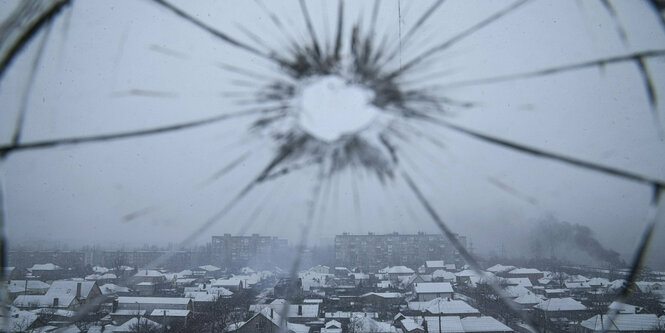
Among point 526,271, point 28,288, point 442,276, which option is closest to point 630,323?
point 442,276

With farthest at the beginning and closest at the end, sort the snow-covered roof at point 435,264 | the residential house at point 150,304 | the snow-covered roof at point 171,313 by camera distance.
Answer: the snow-covered roof at point 435,264
the residential house at point 150,304
the snow-covered roof at point 171,313

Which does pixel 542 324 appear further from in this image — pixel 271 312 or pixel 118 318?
pixel 118 318

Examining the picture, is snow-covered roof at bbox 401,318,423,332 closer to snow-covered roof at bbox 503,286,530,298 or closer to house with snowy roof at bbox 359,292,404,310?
house with snowy roof at bbox 359,292,404,310

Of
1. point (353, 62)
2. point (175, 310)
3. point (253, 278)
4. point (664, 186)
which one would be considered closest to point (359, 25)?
point (353, 62)

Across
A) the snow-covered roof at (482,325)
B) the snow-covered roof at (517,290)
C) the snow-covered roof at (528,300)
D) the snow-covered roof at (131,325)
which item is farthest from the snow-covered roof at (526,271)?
the snow-covered roof at (131,325)

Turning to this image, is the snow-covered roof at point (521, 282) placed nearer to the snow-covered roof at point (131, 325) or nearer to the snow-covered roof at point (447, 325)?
the snow-covered roof at point (447, 325)
